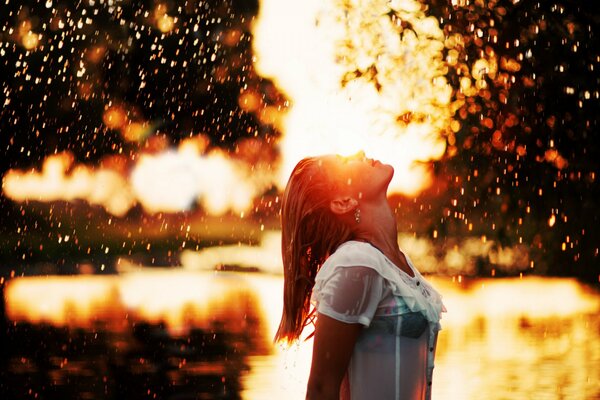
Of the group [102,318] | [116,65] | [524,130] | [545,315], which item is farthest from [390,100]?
[116,65]

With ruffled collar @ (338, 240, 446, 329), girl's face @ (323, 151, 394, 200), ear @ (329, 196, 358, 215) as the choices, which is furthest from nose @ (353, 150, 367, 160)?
ruffled collar @ (338, 240, 446, 329)

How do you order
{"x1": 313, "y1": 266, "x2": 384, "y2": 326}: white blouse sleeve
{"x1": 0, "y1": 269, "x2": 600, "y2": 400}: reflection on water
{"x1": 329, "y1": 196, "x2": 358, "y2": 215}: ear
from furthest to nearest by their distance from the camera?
1. {"x1": 0, "y1": 269, "x2": 600, "y2": 400}: reflection on water
2. {"x1": 329, "y1": 196, "x2": 358, "y2": 215}: ear
3. {"x1": 313, "y1": 266, "x2": 384, "y2": 326}: white blouse sleeve

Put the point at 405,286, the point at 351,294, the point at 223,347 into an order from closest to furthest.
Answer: the point at 351,294, the point at 405,286, the point at 223,347

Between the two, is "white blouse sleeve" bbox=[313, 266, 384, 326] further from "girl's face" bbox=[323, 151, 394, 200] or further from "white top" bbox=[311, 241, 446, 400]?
"girl's face" bbox=[323, 151, 394, 200]

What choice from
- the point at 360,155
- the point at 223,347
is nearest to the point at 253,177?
the point at 223,347

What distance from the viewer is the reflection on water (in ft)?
37.3

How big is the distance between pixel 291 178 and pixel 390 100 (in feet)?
17.1

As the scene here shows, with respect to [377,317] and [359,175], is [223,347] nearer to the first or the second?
[359,175]

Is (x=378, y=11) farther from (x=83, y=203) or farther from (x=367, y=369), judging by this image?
(x=83, y=203)

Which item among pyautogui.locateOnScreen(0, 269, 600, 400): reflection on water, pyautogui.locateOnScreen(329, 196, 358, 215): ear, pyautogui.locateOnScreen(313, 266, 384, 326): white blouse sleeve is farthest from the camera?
pyautogui.locateOnScreen(0, 269, 600, 400): reflection on water

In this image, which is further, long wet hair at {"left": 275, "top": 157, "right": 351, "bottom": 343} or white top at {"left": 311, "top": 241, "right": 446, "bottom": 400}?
long wet hair at {"left": 275, "top": 157, "right": 351, "bottom": 343}

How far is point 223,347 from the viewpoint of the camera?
1488cm

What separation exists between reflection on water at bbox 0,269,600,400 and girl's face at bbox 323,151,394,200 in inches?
113

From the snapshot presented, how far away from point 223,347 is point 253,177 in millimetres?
24764
